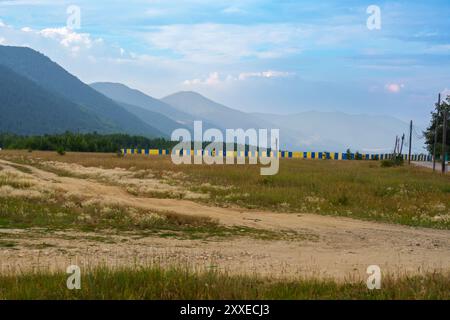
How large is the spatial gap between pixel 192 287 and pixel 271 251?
21.2ft

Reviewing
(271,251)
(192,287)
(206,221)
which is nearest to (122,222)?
(206,221)

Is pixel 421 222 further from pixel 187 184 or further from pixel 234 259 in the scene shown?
pixel 187 184

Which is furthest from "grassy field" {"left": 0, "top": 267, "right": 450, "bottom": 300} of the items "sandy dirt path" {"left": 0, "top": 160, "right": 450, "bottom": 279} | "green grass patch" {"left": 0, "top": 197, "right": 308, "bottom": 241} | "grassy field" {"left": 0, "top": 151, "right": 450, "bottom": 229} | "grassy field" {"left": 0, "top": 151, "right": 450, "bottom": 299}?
"grassy field" {"left": 0, "top": 151, "right": 450, "bottom": 229}

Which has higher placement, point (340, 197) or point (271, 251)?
point (271, 251)

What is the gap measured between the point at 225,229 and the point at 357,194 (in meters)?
14.5

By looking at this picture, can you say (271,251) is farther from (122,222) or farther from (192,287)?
(192,287)

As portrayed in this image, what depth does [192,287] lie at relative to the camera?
8234 millimetres

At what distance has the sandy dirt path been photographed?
1161 cm

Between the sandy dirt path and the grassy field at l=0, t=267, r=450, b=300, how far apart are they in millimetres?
1526

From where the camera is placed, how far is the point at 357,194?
101ft

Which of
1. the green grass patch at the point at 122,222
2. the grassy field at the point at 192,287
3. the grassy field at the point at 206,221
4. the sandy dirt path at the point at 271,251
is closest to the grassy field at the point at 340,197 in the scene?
the grassy field at the point at 206,221

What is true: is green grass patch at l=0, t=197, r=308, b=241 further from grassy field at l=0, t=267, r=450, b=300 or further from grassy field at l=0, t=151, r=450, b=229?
grassy field at l=0, t=267, r=450, b=300

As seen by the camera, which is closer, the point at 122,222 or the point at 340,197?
the point at 122,222
